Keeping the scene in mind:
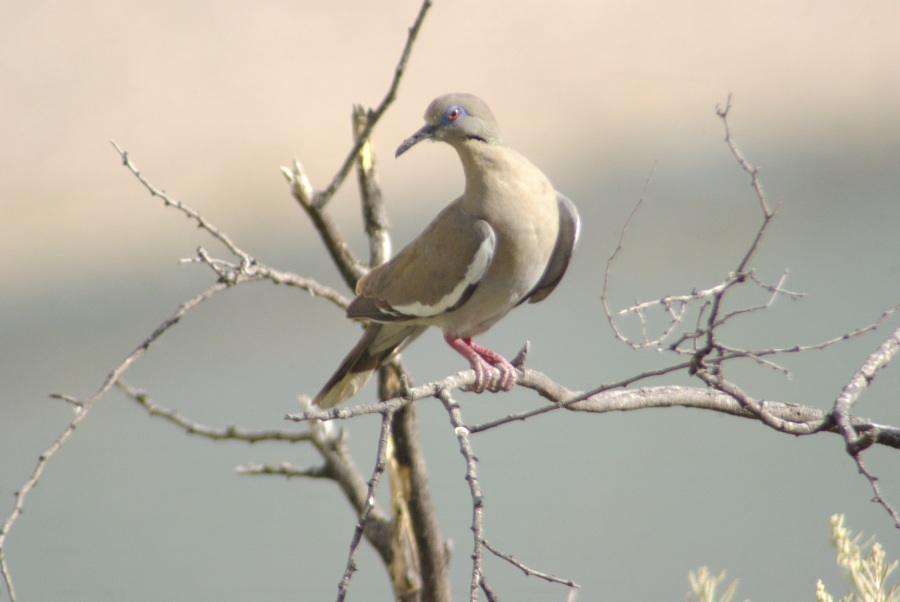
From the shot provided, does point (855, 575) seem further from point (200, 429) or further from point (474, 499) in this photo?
point (200, 429)

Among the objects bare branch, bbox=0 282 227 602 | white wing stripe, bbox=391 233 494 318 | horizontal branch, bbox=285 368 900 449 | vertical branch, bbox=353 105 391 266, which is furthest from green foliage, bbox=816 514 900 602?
vertical branch, bbox=353 105 391 266

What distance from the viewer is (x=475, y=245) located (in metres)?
2.72

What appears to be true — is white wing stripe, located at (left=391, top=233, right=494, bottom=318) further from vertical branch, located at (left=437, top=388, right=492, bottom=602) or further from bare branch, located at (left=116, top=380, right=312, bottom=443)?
vertical branch, located at (left=437, top=388, right=492, bottom=602)

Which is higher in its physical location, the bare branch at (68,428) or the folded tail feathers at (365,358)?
the folded tail feathers at (365,358)

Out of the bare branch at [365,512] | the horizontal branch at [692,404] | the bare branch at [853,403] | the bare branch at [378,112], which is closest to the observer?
the bare branch at [365,512]

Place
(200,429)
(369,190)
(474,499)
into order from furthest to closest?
1. (369,190)
2. (200,429)
3. (474,499)

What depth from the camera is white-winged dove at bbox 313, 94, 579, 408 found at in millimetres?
2723

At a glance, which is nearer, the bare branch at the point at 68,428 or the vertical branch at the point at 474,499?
the vertical branch at the point at 474,499

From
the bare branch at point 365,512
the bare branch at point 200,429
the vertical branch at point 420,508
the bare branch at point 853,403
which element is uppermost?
the bare branch at point 200,429

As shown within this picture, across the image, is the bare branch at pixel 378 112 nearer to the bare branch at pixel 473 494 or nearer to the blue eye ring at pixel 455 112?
the blue eye ring at pixel 455 112

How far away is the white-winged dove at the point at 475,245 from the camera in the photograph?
2.72 m

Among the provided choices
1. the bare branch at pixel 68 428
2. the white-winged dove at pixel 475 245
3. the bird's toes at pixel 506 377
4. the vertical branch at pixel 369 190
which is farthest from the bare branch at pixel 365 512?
the vertical branch at pixel 369 190

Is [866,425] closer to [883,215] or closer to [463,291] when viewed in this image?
[463,291]

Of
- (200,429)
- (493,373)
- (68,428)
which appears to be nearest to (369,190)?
(493,373)
